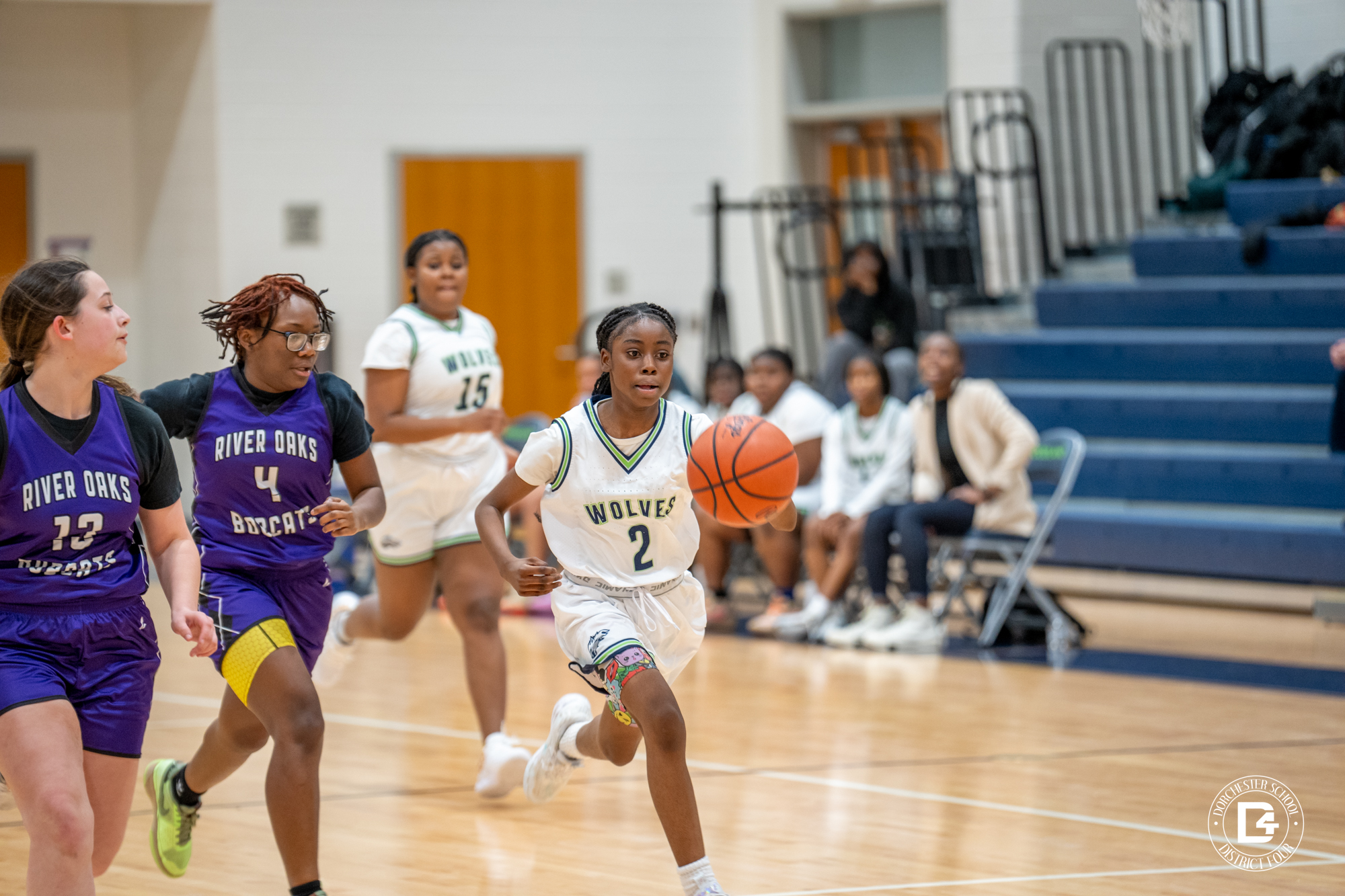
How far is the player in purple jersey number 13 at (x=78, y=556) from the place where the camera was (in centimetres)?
282

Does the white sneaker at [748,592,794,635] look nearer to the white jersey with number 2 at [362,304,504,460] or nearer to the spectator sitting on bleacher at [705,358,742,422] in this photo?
the spectator sitting on bleacher at [705,358,742,422]

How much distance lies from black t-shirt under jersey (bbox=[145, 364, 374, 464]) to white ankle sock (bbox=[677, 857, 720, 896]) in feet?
3.96

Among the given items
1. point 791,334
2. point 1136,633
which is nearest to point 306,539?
point 1136,633

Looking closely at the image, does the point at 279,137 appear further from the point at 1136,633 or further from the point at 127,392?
the point at 127,392

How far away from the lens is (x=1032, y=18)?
1076 centimetres

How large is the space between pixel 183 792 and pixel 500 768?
100cm

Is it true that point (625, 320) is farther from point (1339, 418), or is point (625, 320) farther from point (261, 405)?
point (1339, 418)

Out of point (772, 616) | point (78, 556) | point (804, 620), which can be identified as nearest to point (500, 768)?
point (78, 556)

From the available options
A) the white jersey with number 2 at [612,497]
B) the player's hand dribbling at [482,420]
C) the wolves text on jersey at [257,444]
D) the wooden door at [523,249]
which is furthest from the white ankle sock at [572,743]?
the wooden door at [523,249]

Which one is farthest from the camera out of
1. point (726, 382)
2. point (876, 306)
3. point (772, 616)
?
point (876, 306)

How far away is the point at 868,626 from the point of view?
24.6 ft

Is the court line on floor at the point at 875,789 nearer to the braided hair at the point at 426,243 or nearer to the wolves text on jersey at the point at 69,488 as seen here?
the braided hair at the point at 426,243

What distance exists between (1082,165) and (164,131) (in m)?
6.83

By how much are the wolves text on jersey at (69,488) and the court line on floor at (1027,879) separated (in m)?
1.74
